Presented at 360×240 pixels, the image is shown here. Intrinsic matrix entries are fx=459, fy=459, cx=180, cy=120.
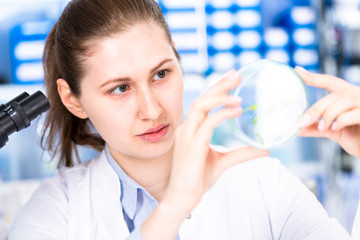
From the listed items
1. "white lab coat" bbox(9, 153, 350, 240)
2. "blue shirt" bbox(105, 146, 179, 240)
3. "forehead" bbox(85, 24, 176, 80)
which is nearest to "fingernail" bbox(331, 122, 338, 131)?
"white lab coat" bbox(9, 153, 350, 240)

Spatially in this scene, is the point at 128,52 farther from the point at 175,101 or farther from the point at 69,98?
the point at 69,98

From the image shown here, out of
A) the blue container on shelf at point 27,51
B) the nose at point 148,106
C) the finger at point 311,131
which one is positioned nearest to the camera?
the finger at point 311,131

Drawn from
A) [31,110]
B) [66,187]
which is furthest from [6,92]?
[31,110]

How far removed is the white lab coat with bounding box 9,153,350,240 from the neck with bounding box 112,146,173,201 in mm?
60

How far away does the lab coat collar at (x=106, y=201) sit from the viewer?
4.52ft

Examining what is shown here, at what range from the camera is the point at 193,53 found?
131 inches

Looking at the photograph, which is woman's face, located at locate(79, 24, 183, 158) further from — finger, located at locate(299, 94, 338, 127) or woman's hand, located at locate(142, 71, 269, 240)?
finger, located at locate(299, 94, 338, 127)

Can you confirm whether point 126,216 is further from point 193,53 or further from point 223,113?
point 193,53

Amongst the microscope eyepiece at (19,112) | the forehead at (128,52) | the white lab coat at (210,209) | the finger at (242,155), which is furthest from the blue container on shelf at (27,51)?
the finger at (242,155)

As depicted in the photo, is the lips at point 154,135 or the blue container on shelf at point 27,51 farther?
the blue container on shelf at point 27,51

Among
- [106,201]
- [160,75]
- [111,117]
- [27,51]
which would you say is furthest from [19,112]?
[27,51]

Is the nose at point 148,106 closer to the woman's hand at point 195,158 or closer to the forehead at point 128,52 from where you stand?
the forehead at point 128,52

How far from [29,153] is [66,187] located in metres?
1.84

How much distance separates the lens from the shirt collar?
4.73ft
